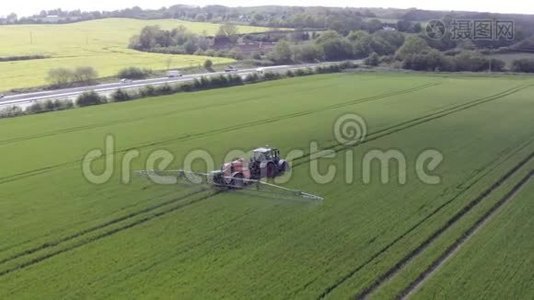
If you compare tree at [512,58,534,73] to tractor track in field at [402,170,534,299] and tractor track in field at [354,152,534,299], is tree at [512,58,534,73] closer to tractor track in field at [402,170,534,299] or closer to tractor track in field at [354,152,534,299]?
tractor track in field at [354,152,534,299]

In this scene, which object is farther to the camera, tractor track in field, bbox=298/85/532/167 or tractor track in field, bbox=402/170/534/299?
tractor track in field, bbox=298/85/532/167

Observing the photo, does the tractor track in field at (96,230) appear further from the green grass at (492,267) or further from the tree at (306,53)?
the tree at (306,53)

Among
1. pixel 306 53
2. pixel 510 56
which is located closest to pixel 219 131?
pixel 306 53

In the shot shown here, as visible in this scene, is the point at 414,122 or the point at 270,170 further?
the point at 414,122

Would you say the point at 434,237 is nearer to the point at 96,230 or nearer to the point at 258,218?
the point at 258,218

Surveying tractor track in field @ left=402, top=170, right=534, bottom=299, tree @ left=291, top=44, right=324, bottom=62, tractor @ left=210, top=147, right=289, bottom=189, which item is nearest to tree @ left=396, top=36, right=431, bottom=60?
tree @ left=291, top=44, right=324, bottom=62

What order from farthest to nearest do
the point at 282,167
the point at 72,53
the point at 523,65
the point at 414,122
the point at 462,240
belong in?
the point at 72,53 → the point at 523,65 → the point at 414,122 → the point at 282,167 → the point at 462,240

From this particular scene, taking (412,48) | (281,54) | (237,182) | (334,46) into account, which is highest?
(334,46)

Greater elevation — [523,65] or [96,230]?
[523,65]
